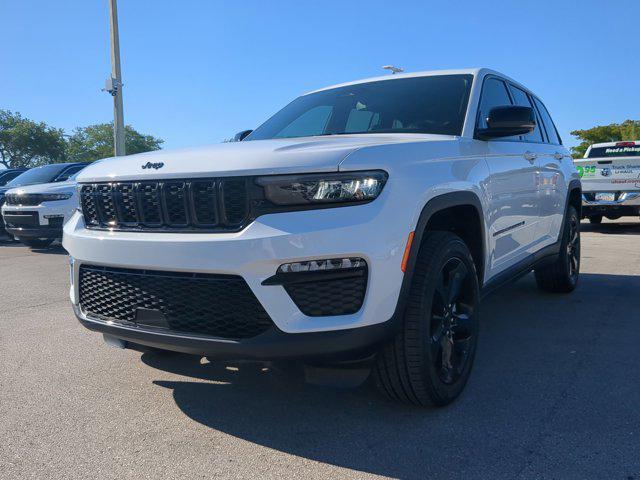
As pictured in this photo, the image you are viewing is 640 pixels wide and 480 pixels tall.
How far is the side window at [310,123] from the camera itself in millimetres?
3807

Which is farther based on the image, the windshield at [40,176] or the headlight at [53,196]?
the windshield at [40,176]

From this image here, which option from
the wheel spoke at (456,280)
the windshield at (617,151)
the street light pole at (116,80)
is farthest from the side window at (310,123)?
the street light pole at (116,80)

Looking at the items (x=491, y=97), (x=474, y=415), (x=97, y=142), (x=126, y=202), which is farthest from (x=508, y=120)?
(x=97, y=142)

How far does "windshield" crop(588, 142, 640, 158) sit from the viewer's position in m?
12.6

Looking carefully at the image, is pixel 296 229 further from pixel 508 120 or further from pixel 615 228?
pixel 615 228

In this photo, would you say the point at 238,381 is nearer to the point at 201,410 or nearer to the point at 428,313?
the point at 201,410

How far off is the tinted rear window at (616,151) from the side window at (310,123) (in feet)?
35.9

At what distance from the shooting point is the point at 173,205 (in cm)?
246

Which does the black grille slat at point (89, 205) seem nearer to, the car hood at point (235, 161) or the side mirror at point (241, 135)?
the car hood at point (235, 161)

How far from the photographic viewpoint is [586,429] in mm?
2570

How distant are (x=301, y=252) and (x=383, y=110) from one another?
1.81 metres

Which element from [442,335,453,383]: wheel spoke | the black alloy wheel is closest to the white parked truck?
the black alloy wheel

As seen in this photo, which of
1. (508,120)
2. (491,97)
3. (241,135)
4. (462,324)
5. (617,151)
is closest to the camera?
(462,324)

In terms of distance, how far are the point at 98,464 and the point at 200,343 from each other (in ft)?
2.13
